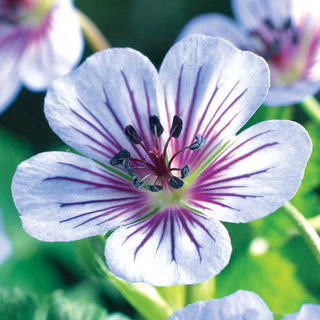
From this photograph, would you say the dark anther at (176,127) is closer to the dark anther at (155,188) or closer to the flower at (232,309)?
the dark anther at (155,188)

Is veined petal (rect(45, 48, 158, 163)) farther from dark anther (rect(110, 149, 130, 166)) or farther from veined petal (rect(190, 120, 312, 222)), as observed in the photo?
veined petal (rect(190, 120, 312, 222))

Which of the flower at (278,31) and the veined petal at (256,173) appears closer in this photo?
the veined petal at (256,173)

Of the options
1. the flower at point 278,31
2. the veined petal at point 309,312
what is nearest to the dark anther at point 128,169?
the veined petal at point 309,312

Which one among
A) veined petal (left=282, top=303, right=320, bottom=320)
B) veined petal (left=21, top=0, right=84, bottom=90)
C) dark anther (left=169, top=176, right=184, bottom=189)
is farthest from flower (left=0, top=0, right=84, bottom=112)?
veined petal (left=282, top=303, right=320, bottom=320)

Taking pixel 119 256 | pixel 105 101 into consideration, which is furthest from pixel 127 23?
pixel 119 256

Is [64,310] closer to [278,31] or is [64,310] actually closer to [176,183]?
[176,183]

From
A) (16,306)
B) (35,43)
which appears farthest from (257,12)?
(16,306)

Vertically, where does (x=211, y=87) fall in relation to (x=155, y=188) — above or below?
above
